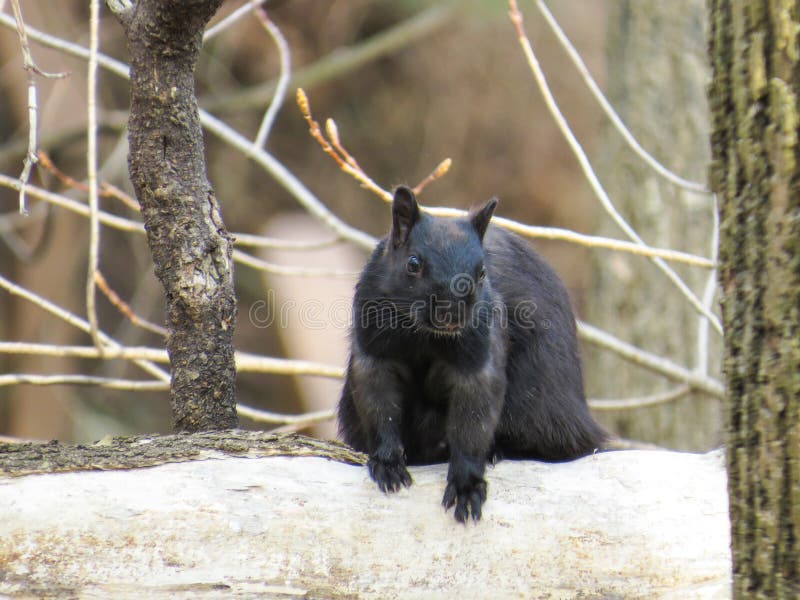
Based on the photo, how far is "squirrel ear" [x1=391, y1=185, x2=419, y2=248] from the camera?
2.98 metres

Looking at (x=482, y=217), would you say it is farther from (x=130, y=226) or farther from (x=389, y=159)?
(x=389, y=159)

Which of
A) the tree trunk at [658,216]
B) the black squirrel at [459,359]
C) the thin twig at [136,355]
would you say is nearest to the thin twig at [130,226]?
the thin twig at [136,355]

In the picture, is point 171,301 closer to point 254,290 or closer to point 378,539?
point 378,539

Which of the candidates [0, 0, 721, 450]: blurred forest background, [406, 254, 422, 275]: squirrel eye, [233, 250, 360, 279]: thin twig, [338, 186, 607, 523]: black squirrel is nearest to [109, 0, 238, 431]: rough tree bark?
[338, 186, 607, 523]: black squirrel

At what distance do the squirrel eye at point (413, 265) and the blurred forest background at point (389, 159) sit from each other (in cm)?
301

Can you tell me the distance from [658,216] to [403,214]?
3.44 metres

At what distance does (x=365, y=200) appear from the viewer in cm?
Answer: 955

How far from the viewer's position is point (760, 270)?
1.66 metres

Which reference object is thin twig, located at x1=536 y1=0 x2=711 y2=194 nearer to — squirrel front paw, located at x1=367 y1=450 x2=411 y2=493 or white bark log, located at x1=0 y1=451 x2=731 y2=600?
white bark log, located at x1=0 y1=451 x2=731 y2=600

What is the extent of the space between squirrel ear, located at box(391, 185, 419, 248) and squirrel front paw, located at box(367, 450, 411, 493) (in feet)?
2.12

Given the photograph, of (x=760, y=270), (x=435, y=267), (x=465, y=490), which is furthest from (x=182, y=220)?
(x=760, y=270)

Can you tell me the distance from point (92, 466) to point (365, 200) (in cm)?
716

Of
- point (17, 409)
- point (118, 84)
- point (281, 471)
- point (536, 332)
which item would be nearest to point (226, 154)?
point (118, 84)

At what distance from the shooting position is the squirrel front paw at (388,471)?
2.71 meters
